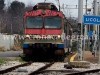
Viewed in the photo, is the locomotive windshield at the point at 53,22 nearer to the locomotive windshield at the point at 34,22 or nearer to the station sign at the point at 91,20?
the locomotive windshield at the point at 34,22

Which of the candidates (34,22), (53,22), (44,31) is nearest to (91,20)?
(53,22)

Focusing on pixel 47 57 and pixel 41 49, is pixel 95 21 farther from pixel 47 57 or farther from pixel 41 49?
pixel 47 57

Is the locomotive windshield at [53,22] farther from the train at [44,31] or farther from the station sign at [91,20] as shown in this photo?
the station sign at [91,20]

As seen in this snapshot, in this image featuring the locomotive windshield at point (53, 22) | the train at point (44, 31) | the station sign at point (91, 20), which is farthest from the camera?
the locomotive windshield at point (53, 22)

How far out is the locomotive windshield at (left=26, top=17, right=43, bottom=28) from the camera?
28.7 meters

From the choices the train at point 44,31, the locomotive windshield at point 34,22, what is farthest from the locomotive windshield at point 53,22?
the locomotive windshield at point 34,22

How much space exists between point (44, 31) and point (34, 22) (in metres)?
1.01

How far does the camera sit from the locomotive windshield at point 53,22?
28.5 m

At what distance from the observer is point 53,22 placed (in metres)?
28.7

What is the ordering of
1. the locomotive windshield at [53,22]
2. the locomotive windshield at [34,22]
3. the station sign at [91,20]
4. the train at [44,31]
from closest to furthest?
the station sign at [91,20] < the train at [44,31] < the locomotive windshield at [53,22] < the locomotive windshield at [34,22]

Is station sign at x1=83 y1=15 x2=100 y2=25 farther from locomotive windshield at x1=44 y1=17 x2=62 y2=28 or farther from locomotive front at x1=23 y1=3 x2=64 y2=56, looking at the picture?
locomotive windshield at x1=44 y1=17 x2=62 y2=28

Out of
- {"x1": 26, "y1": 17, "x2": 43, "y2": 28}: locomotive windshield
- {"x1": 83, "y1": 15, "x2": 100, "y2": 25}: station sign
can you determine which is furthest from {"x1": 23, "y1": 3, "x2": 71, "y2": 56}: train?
{"x1": 83, "y1": 15, "x2": 100, "y2": 25}: station sign

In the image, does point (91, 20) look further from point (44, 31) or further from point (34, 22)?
point (34, 22)

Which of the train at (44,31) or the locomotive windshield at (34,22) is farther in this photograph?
the locomotive windshield at (34,22)
